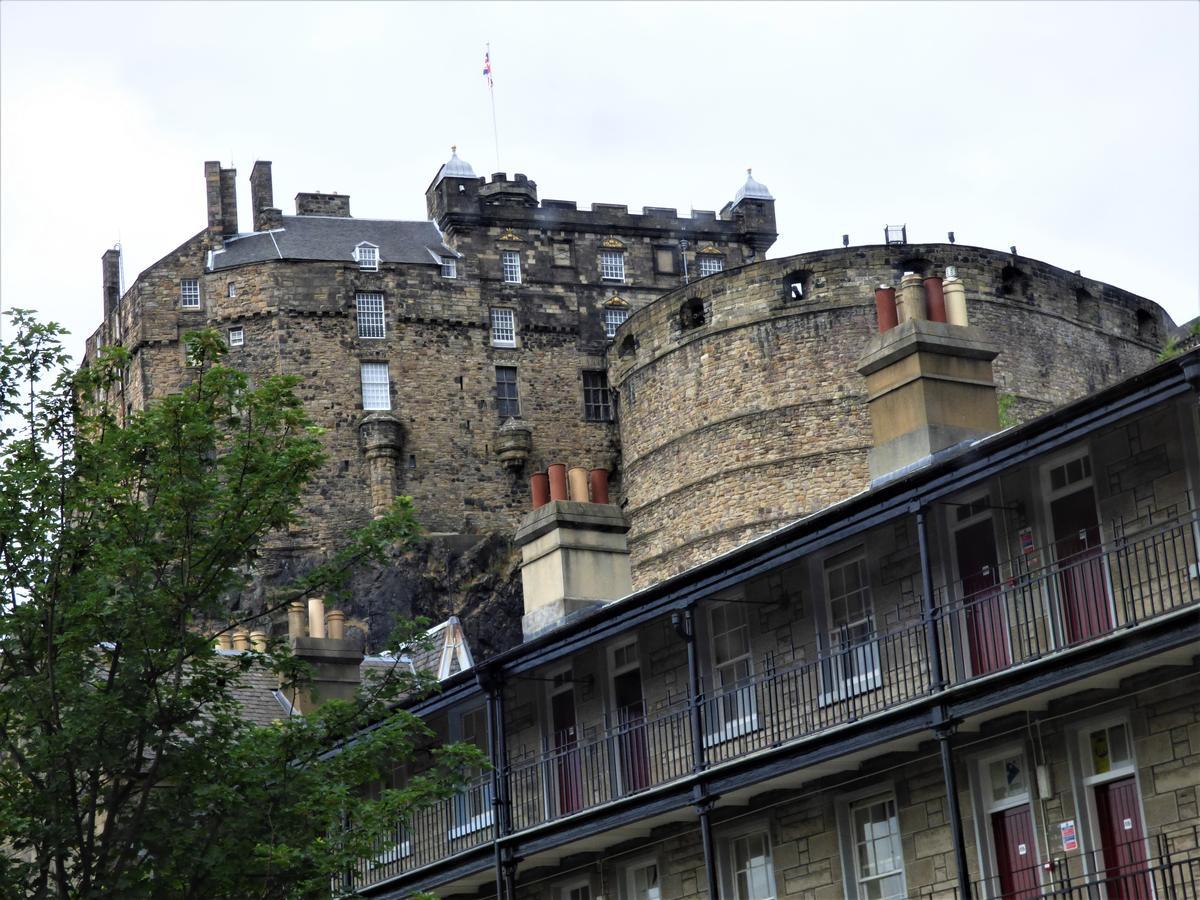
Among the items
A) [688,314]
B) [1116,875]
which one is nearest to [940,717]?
[1116,875]

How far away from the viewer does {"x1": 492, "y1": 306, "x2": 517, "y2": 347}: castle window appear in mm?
70375

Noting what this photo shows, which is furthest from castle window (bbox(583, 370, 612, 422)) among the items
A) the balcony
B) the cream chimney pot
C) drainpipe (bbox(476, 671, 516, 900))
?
drainpipe (bbox(476, 671, 516, 900))

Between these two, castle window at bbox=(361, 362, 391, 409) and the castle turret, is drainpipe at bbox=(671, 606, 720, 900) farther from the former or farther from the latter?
the castle turret

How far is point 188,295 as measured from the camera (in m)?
68.6

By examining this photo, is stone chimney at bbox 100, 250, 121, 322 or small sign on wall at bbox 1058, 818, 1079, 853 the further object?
stone chimney at bbox 100, 250, 121, 322

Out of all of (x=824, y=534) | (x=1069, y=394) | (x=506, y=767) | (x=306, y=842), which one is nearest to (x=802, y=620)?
(x=824, y=534)

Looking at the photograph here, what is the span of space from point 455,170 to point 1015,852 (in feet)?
177

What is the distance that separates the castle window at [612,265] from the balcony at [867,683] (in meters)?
45.0

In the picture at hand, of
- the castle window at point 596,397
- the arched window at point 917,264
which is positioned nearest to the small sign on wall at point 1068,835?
the arched window at point 917,264

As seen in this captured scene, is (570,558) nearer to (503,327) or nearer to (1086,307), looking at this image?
(1086,307)

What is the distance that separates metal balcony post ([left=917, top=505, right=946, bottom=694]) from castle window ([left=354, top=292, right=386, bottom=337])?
48.9m

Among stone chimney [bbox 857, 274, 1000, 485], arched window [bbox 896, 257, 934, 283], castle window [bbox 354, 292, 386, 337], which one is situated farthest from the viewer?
castle window [bbox 354, 292, 386, 337]

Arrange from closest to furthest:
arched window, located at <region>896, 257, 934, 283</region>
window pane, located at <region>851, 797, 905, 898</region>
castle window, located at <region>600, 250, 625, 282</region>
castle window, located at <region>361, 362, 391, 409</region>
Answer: window pane, located at <region>851, 797, 905, 898</region>, arched window, located at <region>896, 257, 934, 283</region>, castle window, located at <region>361, 362, 391, 409</region>, castle window, located at <region>600, 250, 625, 282</region>

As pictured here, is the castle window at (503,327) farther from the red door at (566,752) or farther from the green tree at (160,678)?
the green tree at (160,678)
